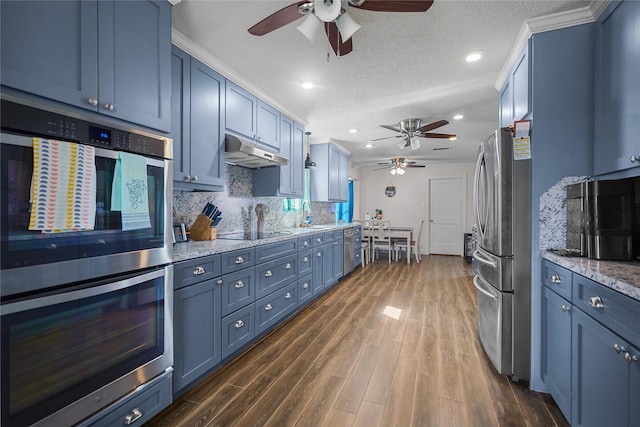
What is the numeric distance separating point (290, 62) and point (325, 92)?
694mm

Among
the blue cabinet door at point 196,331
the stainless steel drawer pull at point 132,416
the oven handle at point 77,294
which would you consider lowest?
the stainless steel drawer pull at point 132,416

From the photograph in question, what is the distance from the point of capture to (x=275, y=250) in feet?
8.79

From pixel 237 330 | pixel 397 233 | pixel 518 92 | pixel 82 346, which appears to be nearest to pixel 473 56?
pixel 518 92

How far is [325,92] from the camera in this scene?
3043mm

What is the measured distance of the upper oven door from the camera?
3.25ft

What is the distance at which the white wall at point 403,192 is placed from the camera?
7361 mm

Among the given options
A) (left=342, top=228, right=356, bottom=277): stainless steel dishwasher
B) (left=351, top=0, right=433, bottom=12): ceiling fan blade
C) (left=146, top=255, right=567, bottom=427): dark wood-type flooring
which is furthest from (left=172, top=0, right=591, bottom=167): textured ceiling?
(left=146, top=255, right=567, bottom=427): dark wood-type flooring

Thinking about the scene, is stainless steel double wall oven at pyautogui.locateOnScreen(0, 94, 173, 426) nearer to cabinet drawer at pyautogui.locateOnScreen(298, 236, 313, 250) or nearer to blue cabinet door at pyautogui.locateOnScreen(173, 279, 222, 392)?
blue cabinet door at pyautogui.locateOnScreen(173, 279, 222, 392)

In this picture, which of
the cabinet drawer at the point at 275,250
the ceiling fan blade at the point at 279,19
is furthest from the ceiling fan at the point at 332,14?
the cabinet drawer at the point at 275,250

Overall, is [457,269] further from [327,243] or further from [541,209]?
[541,209]

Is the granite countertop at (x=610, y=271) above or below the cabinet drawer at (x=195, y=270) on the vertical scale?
above

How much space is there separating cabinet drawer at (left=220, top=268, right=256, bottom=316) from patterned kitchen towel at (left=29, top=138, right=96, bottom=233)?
103 centimetres

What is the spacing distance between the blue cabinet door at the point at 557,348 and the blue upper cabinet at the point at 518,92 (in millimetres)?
1259

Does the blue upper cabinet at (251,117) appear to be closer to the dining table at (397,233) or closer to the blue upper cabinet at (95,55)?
the blue upper cabinet at (95,55)
